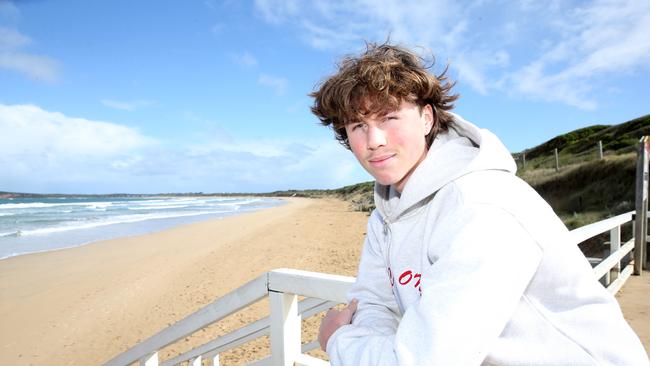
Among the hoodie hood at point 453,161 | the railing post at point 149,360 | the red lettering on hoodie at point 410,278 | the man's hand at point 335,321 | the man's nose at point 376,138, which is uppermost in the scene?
the man's nose at point 376,138

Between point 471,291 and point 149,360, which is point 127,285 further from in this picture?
point 471,291

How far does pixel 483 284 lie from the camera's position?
2.54 feet

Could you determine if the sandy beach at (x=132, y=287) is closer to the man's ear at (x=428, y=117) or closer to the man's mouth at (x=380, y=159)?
the man's ear at (x=428, y=117)

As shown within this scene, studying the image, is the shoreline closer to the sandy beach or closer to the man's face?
the sandy beach

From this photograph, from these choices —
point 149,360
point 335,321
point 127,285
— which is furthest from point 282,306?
→ point 127,285

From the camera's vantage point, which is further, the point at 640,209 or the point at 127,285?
the point at 127,285

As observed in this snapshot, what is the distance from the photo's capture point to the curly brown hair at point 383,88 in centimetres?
134

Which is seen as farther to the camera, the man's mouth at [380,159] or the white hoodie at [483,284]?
the man's mouth at [380,159]

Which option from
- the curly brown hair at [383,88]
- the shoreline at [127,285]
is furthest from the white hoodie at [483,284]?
the shoreline at [127,285]

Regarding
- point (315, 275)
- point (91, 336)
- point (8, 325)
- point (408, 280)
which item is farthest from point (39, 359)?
point (408, 280)

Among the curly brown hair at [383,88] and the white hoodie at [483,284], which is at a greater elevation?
the curly brown hair at [383,88]

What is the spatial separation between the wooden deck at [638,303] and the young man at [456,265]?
350cm

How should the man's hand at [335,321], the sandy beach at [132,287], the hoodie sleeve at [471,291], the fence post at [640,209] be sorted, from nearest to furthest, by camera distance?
the hoodie sleeve at [471,291] < the man's hand at [335,321] < the fence post at [640,209] < the sandy beach at [132,287]

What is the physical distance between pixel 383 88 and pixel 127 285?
10121 mm
